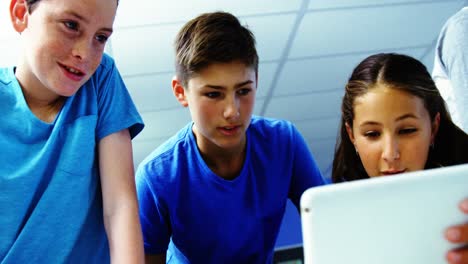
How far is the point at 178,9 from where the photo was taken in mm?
2711

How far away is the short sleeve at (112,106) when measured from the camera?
101 centimetres

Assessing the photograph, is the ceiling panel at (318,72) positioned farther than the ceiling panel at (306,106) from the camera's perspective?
No

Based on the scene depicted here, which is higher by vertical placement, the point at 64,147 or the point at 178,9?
the point at 178,9

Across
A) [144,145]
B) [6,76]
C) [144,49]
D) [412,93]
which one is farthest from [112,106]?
[144,145]

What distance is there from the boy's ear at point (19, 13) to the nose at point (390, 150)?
80 centimetres

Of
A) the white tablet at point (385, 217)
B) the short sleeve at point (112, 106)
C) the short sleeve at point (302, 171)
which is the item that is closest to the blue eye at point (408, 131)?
the short sleeve at point (302, 171)

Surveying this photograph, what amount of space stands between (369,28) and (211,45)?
2153mm

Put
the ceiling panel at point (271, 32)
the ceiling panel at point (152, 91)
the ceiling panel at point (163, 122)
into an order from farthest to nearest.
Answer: the ceiling panel at point (163, 122)
the ceiling panel at point (152, 91)
the ceiling panel at point (271, 32)

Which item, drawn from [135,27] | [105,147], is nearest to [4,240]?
[105,147]

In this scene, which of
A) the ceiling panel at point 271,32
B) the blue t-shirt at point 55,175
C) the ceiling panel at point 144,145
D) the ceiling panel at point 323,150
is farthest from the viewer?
the ceiling panel at point 323,150

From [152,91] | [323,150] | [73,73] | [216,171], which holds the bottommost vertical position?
[323,150]

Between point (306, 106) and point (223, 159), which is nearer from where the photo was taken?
point (223, 159)

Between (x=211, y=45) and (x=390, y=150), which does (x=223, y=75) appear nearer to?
(x=211, y=45)

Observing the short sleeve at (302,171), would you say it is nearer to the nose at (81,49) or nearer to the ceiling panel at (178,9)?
the nose at (81,49)
